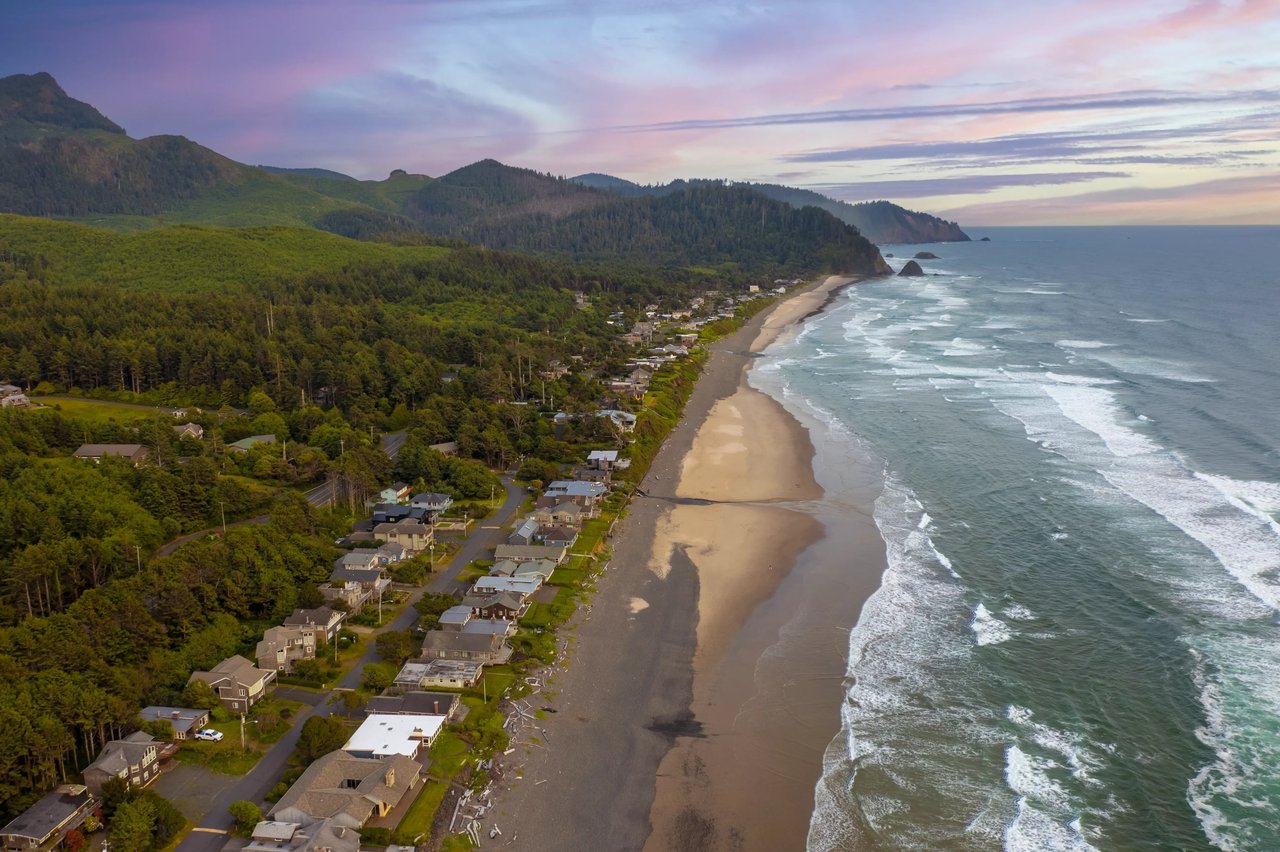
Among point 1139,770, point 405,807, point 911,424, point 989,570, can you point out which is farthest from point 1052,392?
point 405,807

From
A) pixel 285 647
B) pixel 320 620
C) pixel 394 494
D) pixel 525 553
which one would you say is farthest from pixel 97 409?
pixel 285 647

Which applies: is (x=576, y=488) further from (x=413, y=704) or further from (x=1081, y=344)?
(x=1081, y=344)

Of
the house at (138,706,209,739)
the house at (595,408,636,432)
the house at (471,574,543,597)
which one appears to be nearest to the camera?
the house at (138,706,209,739)

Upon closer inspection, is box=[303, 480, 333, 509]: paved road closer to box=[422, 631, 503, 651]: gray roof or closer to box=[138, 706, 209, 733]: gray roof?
box=[422, 631, 503, 651]: gray roof

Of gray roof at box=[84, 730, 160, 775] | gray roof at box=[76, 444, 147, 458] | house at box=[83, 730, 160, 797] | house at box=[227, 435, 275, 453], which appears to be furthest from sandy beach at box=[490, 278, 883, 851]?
gray roof at box=[76, 444, 147, 458]

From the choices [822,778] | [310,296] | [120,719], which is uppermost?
[310,296]

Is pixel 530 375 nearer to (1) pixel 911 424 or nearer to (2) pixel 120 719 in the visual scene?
(1) pixel 911 424

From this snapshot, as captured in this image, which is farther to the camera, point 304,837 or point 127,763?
point 127,763
